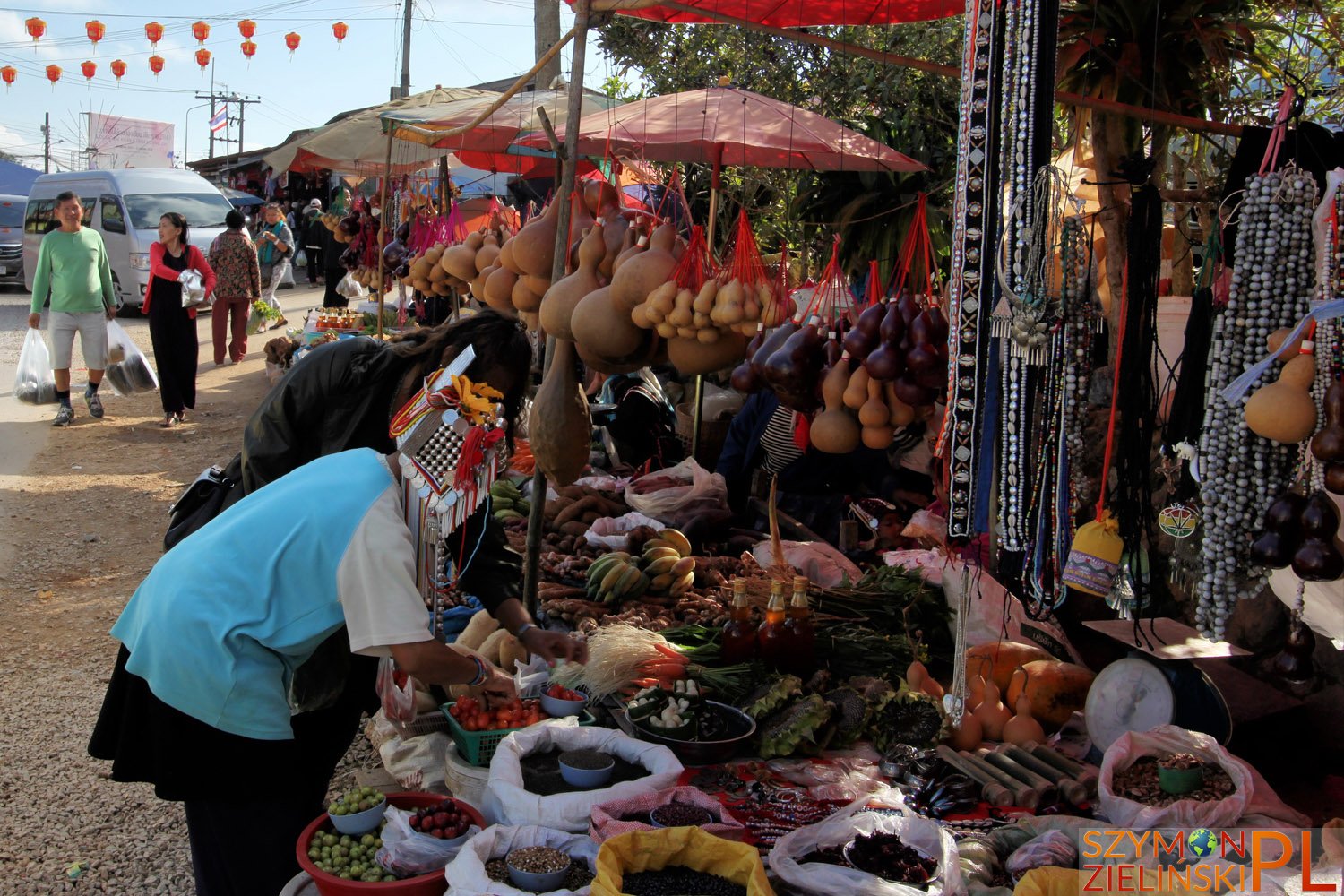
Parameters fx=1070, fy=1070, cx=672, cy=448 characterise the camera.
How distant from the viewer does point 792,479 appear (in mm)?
5203

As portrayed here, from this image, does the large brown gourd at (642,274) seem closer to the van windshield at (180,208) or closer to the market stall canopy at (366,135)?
the market stall canopy at (366,135)

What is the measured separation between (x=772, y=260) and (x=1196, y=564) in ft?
18.4

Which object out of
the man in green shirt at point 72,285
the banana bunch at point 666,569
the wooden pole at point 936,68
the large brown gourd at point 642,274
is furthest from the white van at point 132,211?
the large brown gourd at point 642,274

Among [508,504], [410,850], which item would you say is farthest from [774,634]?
[508,504]

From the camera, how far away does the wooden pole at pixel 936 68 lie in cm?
251

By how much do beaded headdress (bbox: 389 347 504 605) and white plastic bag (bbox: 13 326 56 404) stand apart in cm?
680

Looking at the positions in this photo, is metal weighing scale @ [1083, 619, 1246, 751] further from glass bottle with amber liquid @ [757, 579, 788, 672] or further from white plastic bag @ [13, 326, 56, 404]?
white plastic bag @ [13, 326, 56, 404]

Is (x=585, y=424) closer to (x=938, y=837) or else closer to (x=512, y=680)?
(x=512, y=680)

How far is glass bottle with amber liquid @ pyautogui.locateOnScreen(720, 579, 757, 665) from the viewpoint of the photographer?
3.30 meters

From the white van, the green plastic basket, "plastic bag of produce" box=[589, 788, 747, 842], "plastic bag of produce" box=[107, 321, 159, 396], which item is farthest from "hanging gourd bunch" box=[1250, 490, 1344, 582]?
the white van

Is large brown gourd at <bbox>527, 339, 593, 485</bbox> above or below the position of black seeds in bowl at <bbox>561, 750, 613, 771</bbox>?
above

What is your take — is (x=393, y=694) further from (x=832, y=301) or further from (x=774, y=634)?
(x=832, y=301)

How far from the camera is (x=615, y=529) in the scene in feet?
15.4

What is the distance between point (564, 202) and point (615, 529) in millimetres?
1748
